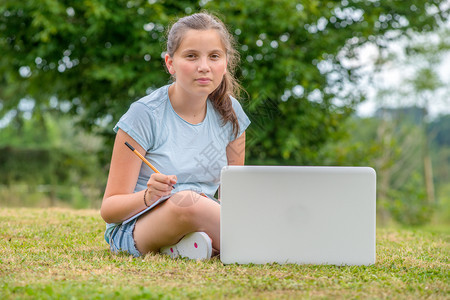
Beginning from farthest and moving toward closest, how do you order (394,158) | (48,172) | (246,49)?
(48,172)
(394,158)
(246,49)

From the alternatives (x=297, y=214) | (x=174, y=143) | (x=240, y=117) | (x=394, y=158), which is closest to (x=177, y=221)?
(x=174, y=143)

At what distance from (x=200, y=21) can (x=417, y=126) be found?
20017 mm

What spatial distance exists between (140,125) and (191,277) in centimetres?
81

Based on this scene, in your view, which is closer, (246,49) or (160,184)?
(160,184)

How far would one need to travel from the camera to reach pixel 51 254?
8.29 ft

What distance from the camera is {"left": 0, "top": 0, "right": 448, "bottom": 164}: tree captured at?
22.2 ft

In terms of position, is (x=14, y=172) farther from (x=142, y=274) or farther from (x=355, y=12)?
(x=142, y=274)

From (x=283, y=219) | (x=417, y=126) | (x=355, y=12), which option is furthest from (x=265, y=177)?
(x=417, y=126)

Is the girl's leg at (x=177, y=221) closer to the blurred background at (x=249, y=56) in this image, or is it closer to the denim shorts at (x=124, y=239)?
the denim shorts at (x=124, y=239)

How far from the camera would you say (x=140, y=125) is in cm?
250

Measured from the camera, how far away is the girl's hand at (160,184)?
2.22 metres

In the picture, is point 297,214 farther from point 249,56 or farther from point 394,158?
point 394,158

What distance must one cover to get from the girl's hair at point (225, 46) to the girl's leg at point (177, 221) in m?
0.58

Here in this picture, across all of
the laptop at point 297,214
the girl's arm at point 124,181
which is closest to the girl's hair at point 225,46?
the girl's arm at point 124,181
